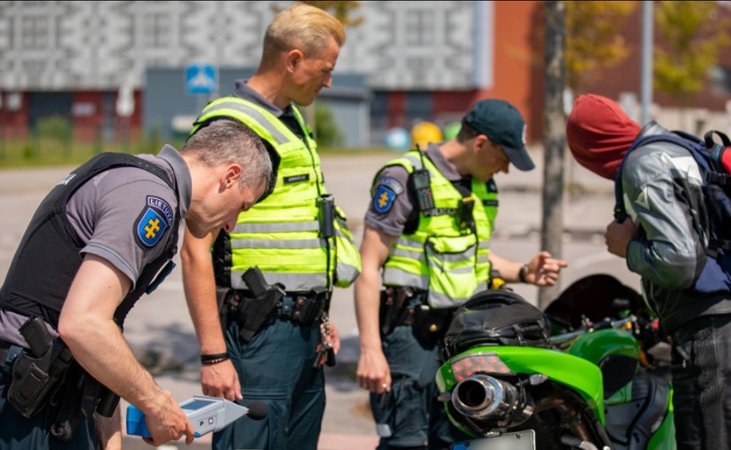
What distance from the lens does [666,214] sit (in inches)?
133

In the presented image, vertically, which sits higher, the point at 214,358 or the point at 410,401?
the point at 214,358

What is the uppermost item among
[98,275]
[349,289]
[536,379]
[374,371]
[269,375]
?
[98,275]

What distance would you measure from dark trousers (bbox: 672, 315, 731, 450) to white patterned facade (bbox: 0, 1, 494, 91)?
9.87 ft

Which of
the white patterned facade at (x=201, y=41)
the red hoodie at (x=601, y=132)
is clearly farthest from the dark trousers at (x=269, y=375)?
the white patterned facade at (x=201, y=41)

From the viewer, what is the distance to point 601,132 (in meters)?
3.76

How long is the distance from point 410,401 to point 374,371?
0.81 feet

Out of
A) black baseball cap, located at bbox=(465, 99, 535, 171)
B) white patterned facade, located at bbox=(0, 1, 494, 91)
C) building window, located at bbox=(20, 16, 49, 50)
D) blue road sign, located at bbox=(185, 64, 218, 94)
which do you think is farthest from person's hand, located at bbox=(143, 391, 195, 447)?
blue road sign, located at bbox=(185, 64, 218, 94)

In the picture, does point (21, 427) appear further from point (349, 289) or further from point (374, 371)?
point (349, 289)

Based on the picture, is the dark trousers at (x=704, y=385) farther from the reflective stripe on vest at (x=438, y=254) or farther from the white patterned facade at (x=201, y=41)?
the white patterned facade at (x=201, y=41)

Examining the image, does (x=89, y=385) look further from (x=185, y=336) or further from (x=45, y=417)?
(x=185, y=336)

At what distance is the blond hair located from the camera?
3.80 meters

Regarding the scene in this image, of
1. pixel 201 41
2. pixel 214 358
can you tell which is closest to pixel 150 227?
pixel 214 358

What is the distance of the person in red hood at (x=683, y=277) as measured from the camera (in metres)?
3.38

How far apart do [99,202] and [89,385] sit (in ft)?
1.73
